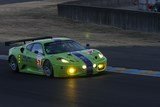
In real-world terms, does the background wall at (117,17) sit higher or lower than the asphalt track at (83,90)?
lower

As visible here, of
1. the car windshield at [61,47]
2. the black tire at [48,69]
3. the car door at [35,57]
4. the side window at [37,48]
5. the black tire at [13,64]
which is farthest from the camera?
the black tire at [13,64]

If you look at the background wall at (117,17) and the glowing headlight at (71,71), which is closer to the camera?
the glowing headlight at (71,71)

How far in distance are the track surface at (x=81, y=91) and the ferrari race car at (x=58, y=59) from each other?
0.93ft

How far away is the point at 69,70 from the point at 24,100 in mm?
3872

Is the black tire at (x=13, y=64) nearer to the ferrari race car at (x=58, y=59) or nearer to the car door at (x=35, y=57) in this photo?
the ferrari race car at (x=58, y=59)

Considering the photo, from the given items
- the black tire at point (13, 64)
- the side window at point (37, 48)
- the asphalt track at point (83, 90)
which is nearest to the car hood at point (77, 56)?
the asphalt track at point (83, 90)

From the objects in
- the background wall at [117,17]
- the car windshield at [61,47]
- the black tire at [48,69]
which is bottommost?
the background wall at [117,17]

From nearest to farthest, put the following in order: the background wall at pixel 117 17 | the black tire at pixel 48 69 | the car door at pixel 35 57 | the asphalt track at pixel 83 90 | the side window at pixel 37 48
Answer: the asphalt track at pixel 83 90, the black tire at pixel 48 69, the car door at pixel 35 57, the side window at pixel 37 48, the background wall at pixel 117 17

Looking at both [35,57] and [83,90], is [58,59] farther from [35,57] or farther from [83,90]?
[83,90]

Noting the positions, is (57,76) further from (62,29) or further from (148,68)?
(62,29)

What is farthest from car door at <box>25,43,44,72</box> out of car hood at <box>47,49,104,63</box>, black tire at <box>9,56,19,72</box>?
black tire at <box>9,56,19,72</box>

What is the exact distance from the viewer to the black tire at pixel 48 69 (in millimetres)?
18953

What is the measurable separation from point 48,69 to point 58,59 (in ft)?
1.87

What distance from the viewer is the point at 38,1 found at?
6506 cm
